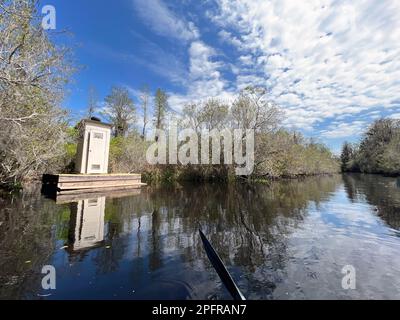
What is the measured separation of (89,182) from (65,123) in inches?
142

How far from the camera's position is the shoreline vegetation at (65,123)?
641cm

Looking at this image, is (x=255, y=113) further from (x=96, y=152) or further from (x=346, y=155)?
(x=346, y=155)

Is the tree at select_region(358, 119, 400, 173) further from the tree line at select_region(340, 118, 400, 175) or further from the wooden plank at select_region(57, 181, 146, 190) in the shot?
the wooden plank at select_region(57, 181, 146, 190)

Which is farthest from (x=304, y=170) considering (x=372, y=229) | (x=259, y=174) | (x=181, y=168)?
(x=372, y=229)

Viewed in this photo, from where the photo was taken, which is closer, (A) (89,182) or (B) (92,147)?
(A) (89,182)

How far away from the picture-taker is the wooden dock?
38.2 feet

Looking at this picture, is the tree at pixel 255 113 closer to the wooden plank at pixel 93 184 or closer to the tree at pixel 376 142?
the wooden plank at pixel 93 184

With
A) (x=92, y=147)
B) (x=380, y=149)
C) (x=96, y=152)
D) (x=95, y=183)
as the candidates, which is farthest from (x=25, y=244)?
(x=380, y=149)

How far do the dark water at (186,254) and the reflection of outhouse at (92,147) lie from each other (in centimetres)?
644

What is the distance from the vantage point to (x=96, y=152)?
14.3 meters

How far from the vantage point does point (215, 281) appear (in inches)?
128

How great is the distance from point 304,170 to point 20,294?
41258mm

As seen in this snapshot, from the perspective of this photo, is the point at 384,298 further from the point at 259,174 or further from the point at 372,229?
the point at 259,174
